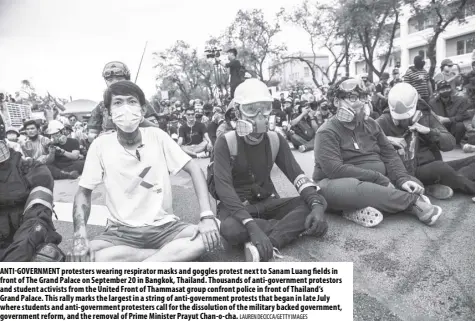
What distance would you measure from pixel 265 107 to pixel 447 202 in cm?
190

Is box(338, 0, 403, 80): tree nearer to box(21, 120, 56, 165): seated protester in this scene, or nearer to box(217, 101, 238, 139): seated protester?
box(217, 101, 238, 139): seated protester

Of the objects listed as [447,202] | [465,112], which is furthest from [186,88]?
[447,202]

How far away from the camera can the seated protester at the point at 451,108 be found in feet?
17.2

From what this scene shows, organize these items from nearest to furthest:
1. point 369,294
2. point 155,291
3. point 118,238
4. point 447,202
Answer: point 155,291 < point 369,294 < point 118,238 < point 447,202

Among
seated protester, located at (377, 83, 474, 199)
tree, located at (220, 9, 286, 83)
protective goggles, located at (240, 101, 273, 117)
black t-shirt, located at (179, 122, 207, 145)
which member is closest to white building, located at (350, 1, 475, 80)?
tree, located at (220, 9, 286, 83)

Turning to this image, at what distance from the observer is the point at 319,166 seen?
3.14m

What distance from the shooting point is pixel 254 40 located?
13.2m

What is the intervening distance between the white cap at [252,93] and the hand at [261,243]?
854mm

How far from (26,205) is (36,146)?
422cm

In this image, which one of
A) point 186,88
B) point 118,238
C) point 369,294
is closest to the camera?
point 369,294

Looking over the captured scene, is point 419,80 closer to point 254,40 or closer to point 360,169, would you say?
point 360,169

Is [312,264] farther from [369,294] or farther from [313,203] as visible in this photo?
[313,203]

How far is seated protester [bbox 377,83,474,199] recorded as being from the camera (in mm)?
3127

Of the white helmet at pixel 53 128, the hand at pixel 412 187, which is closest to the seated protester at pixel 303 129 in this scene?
the hand at pixel 412 187
